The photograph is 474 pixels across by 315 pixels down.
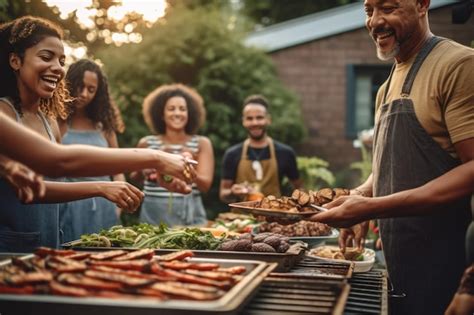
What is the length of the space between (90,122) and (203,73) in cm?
473

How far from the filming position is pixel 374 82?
37.8 ft

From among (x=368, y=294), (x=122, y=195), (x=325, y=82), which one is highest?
(x=325, y=82)

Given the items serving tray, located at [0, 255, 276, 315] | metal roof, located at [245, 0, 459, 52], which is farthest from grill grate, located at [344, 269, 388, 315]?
metal roof, located at [245, 0, 459, 52]

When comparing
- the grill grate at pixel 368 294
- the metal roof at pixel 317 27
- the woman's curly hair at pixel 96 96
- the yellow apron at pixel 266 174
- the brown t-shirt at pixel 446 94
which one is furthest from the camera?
the metal roof at pixel 317 27

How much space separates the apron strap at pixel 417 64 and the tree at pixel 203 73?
6597mm

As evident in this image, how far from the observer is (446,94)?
2754 millimetres

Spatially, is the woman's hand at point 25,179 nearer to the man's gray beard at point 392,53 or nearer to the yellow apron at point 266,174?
the man's gray beard at point 392,53

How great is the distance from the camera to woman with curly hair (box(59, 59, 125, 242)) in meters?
4.93

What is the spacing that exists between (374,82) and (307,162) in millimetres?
3237

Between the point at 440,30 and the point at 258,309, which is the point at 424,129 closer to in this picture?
the point at 258,309

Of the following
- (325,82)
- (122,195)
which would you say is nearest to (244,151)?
(122,195)

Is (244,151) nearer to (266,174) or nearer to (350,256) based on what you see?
(266,174)

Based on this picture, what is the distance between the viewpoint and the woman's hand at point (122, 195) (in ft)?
10.8

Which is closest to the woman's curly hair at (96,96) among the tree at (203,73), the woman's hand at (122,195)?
the woman's hand at (122,195)
